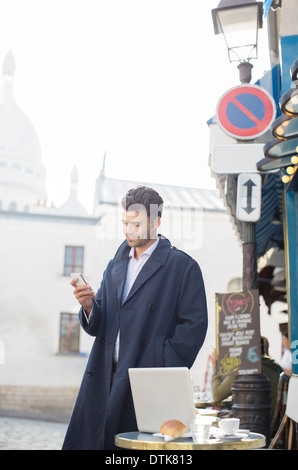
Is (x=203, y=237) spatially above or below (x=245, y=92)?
above

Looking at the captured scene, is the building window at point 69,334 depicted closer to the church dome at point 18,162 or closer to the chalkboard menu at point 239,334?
the chalkboard menu at point 239,334

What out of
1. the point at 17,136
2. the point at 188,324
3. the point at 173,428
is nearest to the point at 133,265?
the point at 188,324

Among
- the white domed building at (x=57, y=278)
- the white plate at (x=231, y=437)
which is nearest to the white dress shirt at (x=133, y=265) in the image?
the white plate at (x=231, y=437)

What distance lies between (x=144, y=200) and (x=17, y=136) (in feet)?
169

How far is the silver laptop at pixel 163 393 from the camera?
7.45 ft

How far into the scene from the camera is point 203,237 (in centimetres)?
2338

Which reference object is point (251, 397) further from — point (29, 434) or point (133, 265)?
point (29, 434)

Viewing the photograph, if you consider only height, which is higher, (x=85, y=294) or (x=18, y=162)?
(x=18, y=162)

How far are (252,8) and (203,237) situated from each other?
1824 cm

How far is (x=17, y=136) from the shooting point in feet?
170

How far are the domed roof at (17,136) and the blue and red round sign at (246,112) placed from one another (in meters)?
46.8

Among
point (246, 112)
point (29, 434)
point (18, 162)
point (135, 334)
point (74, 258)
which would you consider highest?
point (18, 162)
